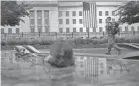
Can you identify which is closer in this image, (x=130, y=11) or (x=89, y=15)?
(x=130, y=11)

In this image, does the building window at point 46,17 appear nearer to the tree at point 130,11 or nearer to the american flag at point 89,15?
the american flag at point 89,15

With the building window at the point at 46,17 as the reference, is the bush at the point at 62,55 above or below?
below

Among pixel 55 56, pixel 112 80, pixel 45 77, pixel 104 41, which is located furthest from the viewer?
pixel 104 41

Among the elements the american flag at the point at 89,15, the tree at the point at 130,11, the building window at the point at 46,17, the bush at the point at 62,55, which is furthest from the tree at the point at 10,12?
the building window at the point at 46,17

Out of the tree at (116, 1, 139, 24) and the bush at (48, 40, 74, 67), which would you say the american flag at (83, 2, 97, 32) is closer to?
the tree at (116, 1, 139, 24)

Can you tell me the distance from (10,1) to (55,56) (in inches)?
738

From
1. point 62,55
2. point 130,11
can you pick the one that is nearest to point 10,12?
point 130,11

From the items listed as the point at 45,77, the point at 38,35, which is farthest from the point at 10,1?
the point at 45,77

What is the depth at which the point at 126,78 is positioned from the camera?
659 cm

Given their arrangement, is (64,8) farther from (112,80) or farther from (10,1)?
(112,80)

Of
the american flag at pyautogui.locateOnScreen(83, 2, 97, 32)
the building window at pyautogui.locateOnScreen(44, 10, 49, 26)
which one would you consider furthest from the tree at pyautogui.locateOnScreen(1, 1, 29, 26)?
the building window at pyautogui.locateOnScreen(44, 10, 49, 26)

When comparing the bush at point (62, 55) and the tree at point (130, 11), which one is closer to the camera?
the bush at point (62, 55)

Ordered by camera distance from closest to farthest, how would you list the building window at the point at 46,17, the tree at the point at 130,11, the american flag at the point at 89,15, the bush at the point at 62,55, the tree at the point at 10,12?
the bush at the point at 62,55, the tree at the point at 10,12, the tree at the point at 130,11, the american flag at the point at 89,15, the building window at the point at 46,17

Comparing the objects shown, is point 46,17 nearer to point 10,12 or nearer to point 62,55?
point 10,12
